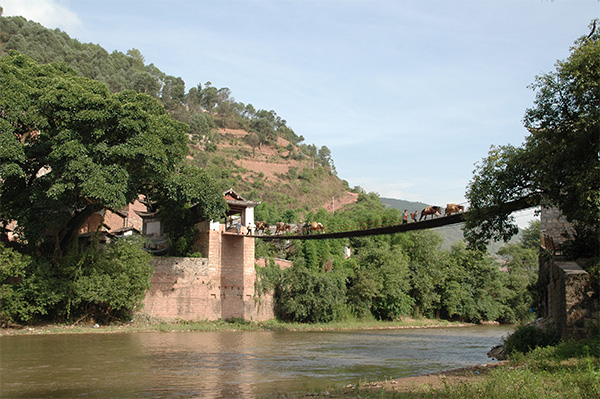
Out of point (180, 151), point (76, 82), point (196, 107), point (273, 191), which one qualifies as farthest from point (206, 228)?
point (196, 107)

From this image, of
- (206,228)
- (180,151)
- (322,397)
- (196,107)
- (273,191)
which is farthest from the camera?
(196,107)

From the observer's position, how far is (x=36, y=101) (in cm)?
1741

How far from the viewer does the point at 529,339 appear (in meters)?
11.4

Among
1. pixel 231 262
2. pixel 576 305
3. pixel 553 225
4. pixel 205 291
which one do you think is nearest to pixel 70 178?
pixel 205 291

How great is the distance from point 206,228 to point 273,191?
3963 centimetres

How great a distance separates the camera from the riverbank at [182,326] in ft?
59.7

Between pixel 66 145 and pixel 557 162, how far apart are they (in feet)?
45.4

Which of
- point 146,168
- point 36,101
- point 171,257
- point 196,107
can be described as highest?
point 196,107

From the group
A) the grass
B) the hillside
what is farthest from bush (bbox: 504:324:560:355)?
the hillside

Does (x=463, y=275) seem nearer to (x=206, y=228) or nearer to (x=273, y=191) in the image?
(x=206, y=228)

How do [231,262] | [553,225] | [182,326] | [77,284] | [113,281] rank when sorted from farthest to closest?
[231,262] < [182,326] < [113,281] < [77,284] < [553,225]

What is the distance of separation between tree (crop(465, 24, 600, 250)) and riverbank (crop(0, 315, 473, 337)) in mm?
13235

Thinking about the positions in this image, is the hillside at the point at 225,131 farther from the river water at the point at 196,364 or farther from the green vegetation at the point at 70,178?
the river water at the point at 196,364

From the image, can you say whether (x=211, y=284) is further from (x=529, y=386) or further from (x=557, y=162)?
(x=529, y=386)
